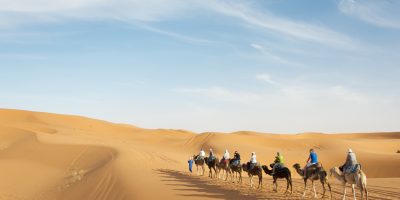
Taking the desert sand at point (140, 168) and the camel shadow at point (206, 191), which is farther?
the desert sand at point (140, 168)

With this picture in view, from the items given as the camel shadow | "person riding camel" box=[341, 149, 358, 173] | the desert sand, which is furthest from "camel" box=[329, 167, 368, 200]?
the camel shadow

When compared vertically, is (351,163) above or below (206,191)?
above

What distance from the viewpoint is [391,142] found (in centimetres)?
7338

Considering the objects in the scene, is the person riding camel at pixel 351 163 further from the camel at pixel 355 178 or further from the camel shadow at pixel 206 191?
the camel shadow at pixel 206 191

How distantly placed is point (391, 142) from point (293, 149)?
22.4 m

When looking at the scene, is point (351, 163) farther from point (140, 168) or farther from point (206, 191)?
point (140, 168)

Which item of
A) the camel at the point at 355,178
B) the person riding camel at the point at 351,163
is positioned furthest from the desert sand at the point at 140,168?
the person riding camel at the point at 351,163

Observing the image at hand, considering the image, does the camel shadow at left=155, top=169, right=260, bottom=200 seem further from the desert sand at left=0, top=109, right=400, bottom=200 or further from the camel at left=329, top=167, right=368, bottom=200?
the camel at left=329, top=167, right=368, bottom=200

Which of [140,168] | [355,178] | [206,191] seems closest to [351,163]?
[355,178]

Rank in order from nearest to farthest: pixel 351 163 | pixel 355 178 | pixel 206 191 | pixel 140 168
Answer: pixel 355 178
pixel 351 163
pixel 206 191
pixel 140 168

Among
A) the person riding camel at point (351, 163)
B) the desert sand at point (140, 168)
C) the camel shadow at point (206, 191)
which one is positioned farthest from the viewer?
the desert sand at point (140, 168)

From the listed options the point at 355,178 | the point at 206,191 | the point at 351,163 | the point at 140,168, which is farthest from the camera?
the point at 140,168

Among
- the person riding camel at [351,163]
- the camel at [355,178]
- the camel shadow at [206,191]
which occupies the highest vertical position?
the person riding camel at [351,163]

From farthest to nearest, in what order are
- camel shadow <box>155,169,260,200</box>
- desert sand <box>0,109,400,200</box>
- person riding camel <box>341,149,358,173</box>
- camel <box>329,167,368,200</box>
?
desert sand <box>0,109,400,200</box> → camel shadow <box>155,169,260,200</box> → person riding camel <box>341,149,358,173</box> → camel <box>329,167,368,200</box>
